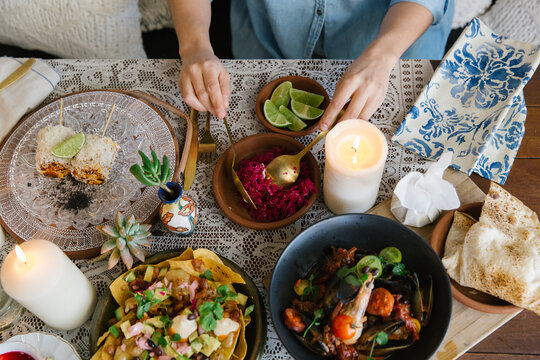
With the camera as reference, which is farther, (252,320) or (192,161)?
(192,161)

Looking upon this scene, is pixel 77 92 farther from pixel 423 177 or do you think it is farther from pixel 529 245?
pixel 529 245

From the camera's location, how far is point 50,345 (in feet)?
3.06

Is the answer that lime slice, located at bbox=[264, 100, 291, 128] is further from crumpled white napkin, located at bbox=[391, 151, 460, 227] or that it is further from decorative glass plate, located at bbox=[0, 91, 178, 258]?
crumpled white napkin, located at bbox=[391, 151, 460, 227]

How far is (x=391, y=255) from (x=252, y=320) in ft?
1.14

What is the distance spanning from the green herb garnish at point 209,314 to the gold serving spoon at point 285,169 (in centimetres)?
36

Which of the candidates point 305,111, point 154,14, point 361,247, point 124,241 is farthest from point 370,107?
point 154,14

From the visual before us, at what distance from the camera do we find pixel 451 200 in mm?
978

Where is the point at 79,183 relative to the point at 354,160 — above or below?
below

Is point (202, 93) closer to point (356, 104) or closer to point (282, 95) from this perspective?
point (282, 95)

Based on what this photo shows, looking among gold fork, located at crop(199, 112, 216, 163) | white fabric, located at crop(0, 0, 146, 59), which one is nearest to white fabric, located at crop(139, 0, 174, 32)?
white fabric, located at crop(0, 0, 146, 59)

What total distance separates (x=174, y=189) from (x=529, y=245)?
0.81m

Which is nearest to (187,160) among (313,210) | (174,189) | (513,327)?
(174,189)

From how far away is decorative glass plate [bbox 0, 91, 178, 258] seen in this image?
1122 millimetres

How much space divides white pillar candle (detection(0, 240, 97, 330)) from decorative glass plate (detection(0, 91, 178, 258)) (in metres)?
0.17
